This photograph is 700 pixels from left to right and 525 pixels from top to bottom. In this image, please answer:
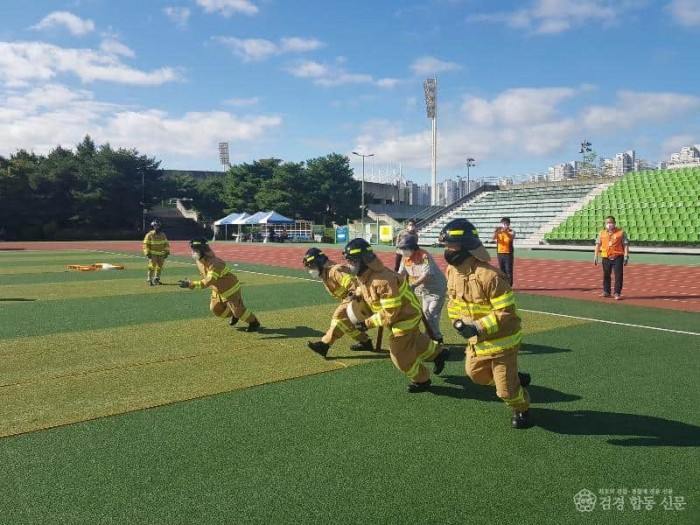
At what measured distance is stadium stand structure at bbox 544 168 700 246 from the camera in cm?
3028

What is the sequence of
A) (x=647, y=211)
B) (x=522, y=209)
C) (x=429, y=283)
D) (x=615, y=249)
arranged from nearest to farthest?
1. (x=429, y=283)
2. (x=615, y=249)
3. (x=647, y=211)
4. (x=522, y=209)

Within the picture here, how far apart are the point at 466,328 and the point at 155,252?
13.4m

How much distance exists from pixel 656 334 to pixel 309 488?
7.15 meters

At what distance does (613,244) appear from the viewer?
12.5 meters

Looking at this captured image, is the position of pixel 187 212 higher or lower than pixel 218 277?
higher

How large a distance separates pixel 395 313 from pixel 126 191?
62793 millimetres

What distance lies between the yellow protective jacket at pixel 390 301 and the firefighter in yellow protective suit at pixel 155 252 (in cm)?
1157

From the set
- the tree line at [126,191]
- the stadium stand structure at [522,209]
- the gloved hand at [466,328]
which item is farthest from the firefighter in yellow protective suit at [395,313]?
the tree line at [126,191]

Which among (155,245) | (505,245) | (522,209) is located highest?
(522,209)

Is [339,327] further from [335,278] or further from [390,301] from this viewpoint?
[390,301]

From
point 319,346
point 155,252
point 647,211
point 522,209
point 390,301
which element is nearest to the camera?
point 390,301

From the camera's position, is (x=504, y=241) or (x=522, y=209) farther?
(x=522, y=209)

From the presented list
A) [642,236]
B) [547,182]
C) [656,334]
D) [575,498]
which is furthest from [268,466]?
[547,182]

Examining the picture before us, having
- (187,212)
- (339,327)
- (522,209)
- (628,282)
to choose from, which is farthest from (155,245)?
(187,212)
